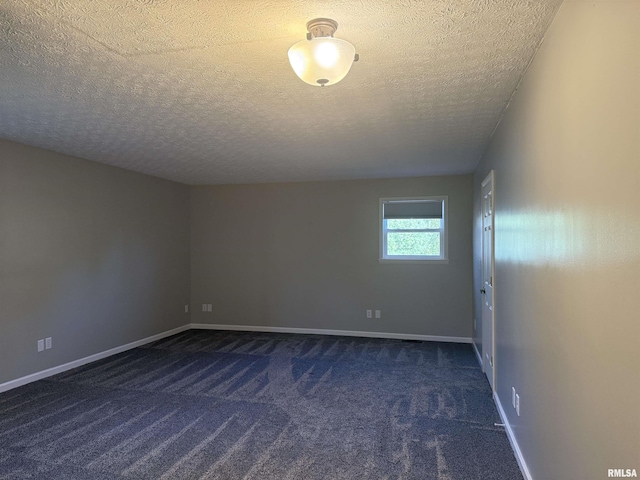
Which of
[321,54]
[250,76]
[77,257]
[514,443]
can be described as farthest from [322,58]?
[77,257]

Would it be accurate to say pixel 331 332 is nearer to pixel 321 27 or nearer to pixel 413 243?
pixel 413 243

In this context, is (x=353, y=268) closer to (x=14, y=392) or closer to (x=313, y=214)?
(x=313, y=214)

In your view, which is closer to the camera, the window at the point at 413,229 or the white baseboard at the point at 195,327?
the white baseboard at the point at 195,327

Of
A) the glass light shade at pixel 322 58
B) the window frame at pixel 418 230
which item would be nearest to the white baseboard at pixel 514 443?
the glass light shade at pixel 322 58

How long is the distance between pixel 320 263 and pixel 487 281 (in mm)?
2828

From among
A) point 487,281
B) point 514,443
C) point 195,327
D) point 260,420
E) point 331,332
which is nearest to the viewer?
point 514,443

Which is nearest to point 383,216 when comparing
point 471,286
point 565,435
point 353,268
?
point 353,268

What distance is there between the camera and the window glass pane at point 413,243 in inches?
225

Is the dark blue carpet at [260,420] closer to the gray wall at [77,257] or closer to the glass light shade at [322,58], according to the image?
the gray wall at [77,257]

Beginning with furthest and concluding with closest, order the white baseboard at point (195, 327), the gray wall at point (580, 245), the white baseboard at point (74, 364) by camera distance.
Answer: the white baseboard at point (195, 327)
the white baseboard at point (74, 364)
the gray wall at point (580, 245)

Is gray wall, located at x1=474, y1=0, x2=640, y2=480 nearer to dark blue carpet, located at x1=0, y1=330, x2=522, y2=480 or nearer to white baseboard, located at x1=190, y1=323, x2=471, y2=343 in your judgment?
dark blue carpet, located at x1=0, y1=330, x2=522, y2=480

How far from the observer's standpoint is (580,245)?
1374mm

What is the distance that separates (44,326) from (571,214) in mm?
4907

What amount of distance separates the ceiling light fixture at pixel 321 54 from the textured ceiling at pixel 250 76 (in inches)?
2.5
